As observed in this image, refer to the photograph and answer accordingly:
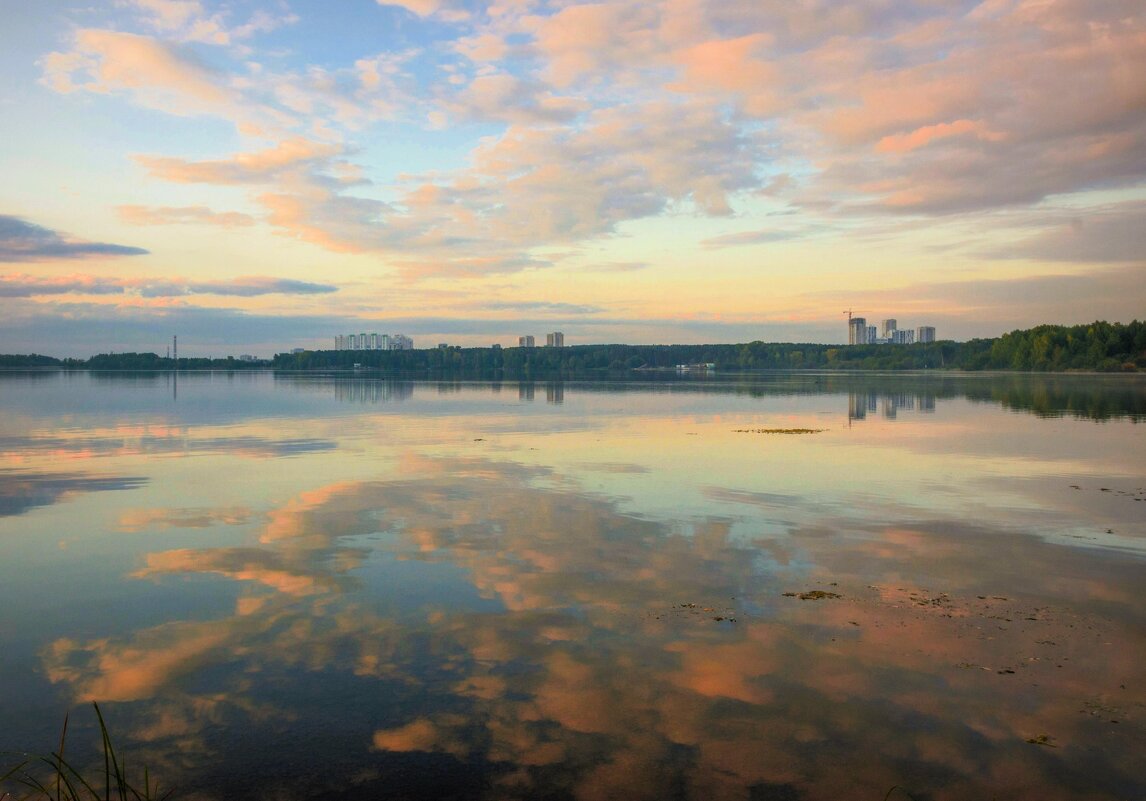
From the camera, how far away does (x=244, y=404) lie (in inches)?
2758

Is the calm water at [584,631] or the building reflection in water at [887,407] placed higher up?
the building reflection in water at [887,407]

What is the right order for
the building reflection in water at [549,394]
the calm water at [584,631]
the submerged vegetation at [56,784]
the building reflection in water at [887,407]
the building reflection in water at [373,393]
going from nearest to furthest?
the submerged vegetation at [56,784] → the calm water at [584,631] → the building reflection in water at [887,407] → the building reflection in water at [549,394] → the building reflection in water at [373,393]

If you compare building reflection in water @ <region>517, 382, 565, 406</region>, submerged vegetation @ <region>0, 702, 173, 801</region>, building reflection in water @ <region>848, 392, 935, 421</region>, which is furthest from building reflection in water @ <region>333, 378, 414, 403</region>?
submerged vegetation @ <region>0, 702, 173, 801</region>

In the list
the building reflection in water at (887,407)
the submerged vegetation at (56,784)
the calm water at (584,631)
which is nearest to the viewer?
the submerged vegetation at (56,784)

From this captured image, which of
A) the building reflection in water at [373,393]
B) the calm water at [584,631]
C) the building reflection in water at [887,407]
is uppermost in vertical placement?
the building reflection in water at [887,407]

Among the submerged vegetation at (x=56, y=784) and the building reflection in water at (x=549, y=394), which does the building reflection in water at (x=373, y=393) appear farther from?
the submerged vegetation at (x=56, y=784)

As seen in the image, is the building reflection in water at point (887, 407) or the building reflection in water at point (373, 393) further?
the building reflection in water at point (373, 393)

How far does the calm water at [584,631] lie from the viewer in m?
8.42

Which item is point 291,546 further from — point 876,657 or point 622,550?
point 876,657

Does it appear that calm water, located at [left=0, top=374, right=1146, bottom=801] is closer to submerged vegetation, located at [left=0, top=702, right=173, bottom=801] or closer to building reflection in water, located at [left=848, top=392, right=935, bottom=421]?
submerged vegetation, located at [left=0, top=702, right=173, bottom=801]

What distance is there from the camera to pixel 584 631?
12086mm

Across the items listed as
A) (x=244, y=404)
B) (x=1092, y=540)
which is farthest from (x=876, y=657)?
(x=244, y=404)

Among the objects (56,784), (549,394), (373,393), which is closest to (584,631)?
(56,784)

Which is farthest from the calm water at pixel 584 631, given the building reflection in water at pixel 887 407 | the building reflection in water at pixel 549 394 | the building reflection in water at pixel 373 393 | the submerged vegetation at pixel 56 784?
the building reflection in water at pixel 373 393
